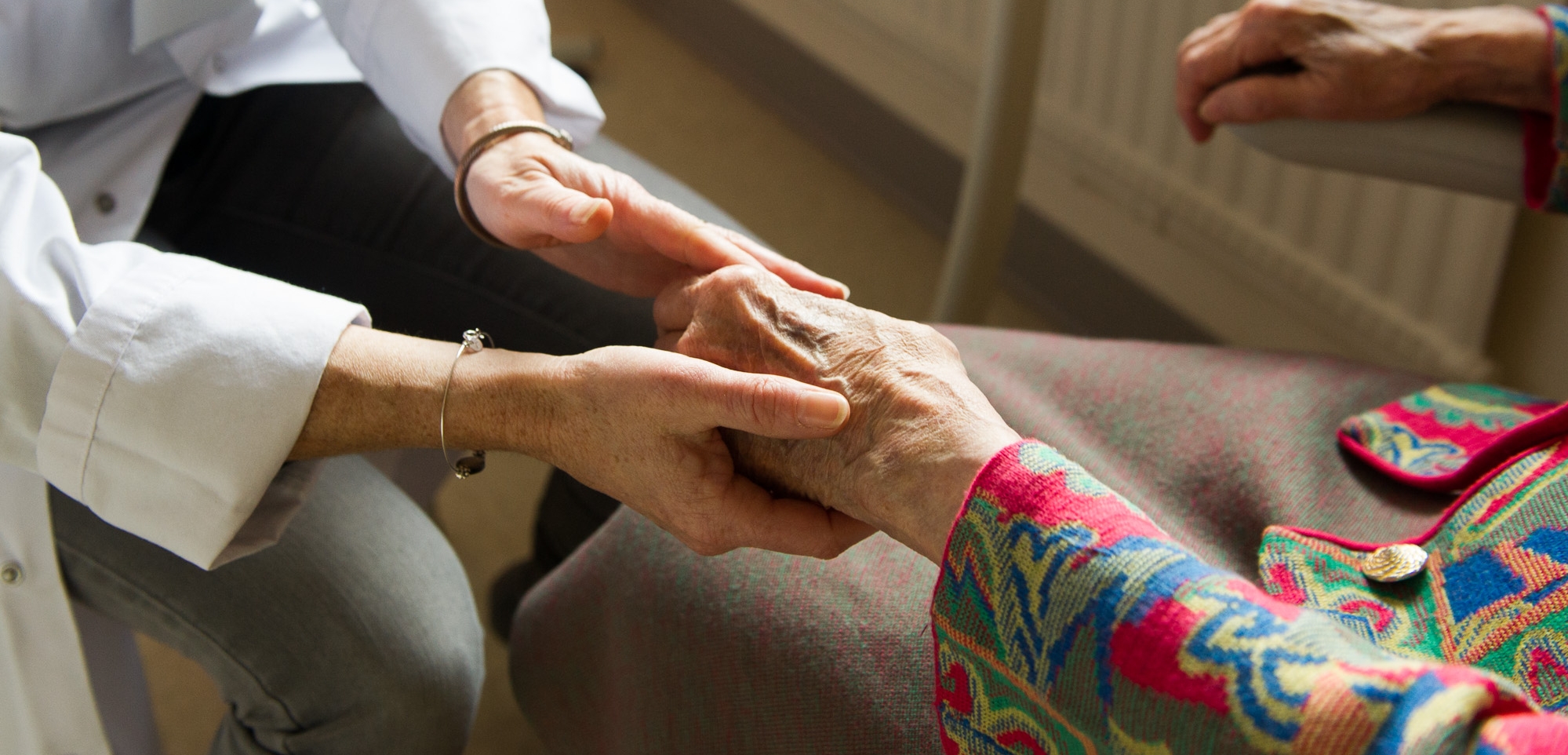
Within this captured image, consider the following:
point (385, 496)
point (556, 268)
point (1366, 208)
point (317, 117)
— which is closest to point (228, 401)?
point (385, 496)

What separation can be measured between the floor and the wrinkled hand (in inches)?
30.0

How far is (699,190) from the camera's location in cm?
238

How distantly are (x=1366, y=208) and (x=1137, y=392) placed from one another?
827 mm

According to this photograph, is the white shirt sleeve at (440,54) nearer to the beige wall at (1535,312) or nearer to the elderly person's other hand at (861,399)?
the elderly person's other hand at (861,399)

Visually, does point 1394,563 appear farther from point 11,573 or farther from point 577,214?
point 11,573

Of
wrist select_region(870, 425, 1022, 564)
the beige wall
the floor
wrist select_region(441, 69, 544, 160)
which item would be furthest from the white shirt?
the beige wall

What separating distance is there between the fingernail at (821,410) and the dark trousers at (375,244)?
394 millimetres

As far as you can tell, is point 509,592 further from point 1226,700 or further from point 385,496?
point 1226,700

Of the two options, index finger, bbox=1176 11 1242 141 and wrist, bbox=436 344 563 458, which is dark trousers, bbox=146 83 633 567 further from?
index finger, bbox=1176 11 1242 141

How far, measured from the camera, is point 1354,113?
91cm

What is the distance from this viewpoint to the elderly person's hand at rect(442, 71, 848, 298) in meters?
0.83

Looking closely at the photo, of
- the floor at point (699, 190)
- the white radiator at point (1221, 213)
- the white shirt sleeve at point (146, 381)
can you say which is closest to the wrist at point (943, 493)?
Result: the white shirt sleeve at point (146, 381)

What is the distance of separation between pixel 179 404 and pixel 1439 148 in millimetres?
936

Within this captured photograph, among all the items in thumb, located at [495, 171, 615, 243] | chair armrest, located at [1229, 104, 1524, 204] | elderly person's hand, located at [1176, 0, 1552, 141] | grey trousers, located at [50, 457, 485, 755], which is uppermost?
elderly person's hand, located at [1176, 0, 1552, 141]
